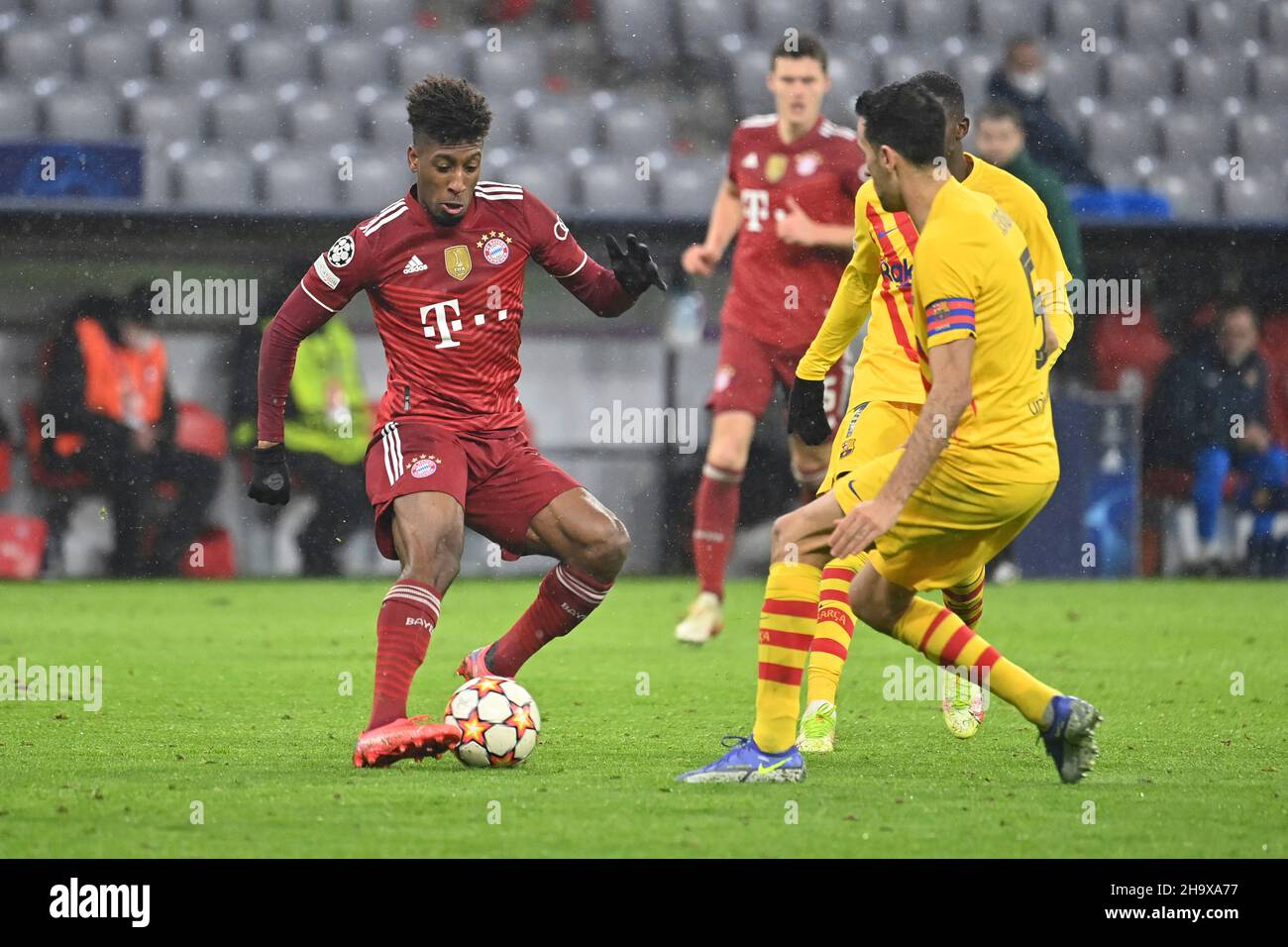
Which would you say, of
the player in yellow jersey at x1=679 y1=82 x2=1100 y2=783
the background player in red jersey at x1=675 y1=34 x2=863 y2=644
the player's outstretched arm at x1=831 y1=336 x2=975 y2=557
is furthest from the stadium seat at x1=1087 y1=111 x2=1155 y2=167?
the player's outstretched arm at x1=831 y1=336 x2=975 y2=557

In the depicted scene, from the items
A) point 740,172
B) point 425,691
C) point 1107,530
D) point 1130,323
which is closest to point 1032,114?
point 1130,323

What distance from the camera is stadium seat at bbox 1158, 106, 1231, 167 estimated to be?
15.5m

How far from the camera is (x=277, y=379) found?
18.5 feet

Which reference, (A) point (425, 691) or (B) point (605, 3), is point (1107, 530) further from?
(A) point (425, 691)

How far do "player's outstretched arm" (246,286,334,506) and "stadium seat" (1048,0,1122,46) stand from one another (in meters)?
11.6

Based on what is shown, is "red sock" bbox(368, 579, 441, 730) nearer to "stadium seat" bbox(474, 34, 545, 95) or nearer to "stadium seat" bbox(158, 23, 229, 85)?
"stadium seat" bbox(474, 34, 545, 95)

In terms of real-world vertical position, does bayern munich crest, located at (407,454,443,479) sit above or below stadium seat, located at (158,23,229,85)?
below

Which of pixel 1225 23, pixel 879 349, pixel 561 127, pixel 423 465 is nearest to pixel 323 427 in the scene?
pixel 561 127

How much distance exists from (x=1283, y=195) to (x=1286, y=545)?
3.60 m

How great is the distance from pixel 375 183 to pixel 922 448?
968 centimetres

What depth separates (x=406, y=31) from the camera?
50.3 feet

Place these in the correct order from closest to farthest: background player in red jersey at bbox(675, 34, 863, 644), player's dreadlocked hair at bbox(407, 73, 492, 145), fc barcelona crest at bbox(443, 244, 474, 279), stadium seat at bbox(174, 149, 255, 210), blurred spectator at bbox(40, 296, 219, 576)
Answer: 1. player's dreadlocked hair at bbox(407, 73, 492, 145)
2. fc barcelona crest at bbox(443, 244, 474, 279)
3. background player in red jersey at bbox(675, 34, 863, 644)
4. blurred spectator at bbox(40, 296, 219, 576)
5. stadium seat at bbox(174, 149, 255, 210)

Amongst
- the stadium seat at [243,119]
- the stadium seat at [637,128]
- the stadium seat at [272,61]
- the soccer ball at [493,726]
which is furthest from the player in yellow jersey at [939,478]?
the stadium seat at [272,61]

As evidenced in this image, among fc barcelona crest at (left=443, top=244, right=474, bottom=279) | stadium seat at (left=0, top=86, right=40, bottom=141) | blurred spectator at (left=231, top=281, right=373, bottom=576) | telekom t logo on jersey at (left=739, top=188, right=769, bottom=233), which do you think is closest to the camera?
fc barcelona crest at (left=443, top=244, right=474, bottom=279)
